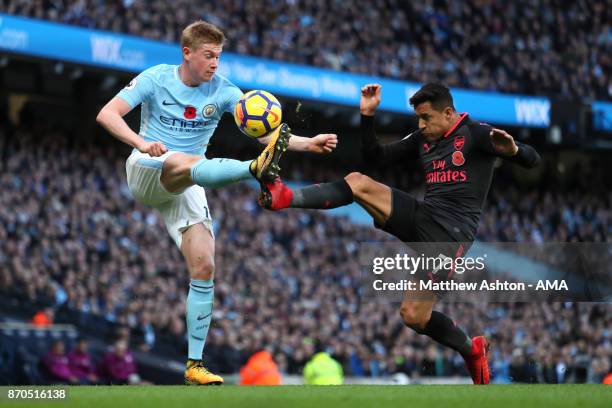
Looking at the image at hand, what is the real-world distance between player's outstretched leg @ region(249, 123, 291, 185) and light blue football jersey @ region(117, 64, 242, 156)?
3.51 feet

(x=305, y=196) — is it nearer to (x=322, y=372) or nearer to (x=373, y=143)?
(x=373, y=143)

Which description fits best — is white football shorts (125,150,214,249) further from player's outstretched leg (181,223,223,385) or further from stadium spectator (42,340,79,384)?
stadium spectator (42,340,79,384)

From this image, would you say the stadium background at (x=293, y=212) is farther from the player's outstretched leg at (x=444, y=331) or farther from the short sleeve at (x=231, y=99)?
the short sleeve at (x=231, y=99)

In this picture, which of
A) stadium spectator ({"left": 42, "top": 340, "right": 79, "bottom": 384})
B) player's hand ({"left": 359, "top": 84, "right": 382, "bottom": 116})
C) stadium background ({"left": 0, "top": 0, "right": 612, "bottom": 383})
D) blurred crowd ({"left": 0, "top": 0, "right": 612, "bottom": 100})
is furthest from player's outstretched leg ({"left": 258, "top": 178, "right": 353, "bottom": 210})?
blurred crowd ({"left": 0, "top": 0, "right": 612, "bottom": 100})

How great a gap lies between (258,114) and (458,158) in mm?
1422

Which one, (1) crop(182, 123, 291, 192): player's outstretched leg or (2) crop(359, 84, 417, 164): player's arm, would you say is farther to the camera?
(2) crop(359, 84, 417, 164): player's arm

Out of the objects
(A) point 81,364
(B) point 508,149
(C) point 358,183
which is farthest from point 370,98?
(A) point 81,364

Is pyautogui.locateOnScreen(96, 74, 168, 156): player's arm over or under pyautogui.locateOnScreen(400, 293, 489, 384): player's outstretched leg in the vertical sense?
over

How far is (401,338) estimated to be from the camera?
19.9m

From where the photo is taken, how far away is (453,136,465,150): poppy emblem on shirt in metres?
7.67

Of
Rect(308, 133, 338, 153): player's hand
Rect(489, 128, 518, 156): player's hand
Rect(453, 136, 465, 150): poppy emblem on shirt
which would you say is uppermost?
Rect(453, 136, 465, 150): poppy emblem on shirt

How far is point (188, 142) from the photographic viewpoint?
786 cm

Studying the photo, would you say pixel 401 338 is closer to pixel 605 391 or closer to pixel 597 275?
pixel 597 275

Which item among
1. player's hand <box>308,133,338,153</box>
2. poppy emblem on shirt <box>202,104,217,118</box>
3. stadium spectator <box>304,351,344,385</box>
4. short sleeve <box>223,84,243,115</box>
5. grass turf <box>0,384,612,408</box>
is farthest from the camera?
stadium spectator <box>304,351,344,385</box>
